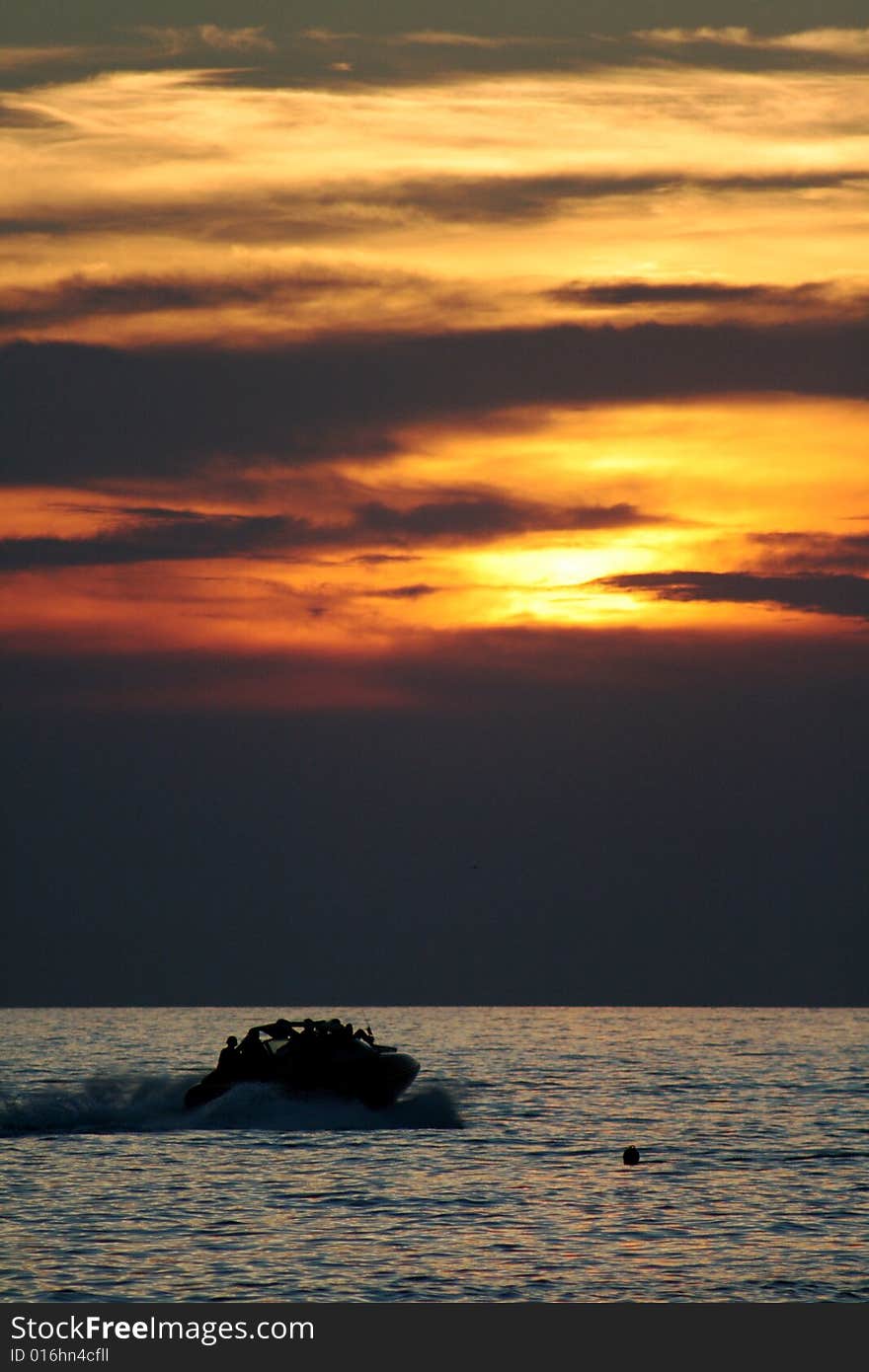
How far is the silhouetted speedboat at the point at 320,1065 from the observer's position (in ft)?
232

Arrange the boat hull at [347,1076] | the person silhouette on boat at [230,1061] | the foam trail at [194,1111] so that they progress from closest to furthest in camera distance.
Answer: the boat hull at [347,1076] → the person silhouette on boat at [230,1061] → the foam trail at [194,1111]

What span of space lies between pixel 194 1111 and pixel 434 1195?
24560 mm

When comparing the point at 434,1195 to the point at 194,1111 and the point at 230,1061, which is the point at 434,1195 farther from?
the point at 194,1111

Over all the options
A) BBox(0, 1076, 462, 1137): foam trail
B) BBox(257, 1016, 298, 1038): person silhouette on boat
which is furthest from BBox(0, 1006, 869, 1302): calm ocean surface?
BBox(257, 1016, 298, 1038): person silhouette on boat

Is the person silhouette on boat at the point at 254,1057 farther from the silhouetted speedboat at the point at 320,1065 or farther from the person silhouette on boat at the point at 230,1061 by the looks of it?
the person silhouette on boat at the point at 230,1061

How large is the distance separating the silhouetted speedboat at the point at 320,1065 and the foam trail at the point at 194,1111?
44cm

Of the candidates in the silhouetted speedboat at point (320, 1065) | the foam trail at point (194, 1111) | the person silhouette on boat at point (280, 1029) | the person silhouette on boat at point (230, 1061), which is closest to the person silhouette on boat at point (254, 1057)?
the silhouetted speedboat at point (320, 1065)

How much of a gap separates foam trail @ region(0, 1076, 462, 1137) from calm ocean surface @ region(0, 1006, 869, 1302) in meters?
0.12

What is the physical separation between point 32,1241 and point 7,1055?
342ft

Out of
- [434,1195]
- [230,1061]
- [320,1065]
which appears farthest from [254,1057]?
[434,1195]

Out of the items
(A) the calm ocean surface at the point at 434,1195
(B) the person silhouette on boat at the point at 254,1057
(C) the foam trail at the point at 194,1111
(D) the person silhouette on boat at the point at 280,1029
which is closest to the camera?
(A) the calm ocean surface at the point at 434,1195

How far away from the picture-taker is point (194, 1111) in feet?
251

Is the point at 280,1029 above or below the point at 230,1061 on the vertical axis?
above

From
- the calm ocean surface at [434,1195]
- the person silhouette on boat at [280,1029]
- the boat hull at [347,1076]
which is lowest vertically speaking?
the calm ocean surface at [434,1195]
